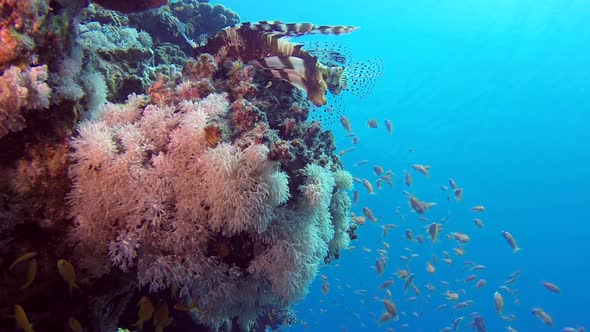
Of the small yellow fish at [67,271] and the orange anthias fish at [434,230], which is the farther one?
the orange anthias fish at [434,230]

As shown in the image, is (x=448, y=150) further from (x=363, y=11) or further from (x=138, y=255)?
(x=138, y=255)

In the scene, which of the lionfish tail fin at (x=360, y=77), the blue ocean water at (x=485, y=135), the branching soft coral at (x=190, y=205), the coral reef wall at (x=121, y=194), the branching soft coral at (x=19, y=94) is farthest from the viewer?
the blue ocean water at (x=485, y=135)

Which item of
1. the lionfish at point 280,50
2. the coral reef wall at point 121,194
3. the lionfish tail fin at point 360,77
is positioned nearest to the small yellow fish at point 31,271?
the coral reef wall at point 121,194

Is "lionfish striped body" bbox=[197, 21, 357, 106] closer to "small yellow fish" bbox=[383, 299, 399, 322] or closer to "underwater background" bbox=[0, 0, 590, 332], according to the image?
"underwater background" bbox=[0, 0, 590, 332]

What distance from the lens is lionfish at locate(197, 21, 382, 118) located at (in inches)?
153

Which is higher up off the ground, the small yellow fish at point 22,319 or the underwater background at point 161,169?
the underwater background at point 161,169

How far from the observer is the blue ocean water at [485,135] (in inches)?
2074

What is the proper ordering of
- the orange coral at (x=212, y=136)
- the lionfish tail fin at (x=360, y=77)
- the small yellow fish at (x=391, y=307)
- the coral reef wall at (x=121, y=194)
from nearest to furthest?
the coral reef wall at (x=121, y=194) < the orange coral at (x=212, y=136) < the lionfish tail fin at (x=360, y=77) < the small yellow fish at (x=391, y=307)

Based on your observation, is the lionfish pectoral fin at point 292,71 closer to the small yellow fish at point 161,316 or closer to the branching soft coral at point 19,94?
the branching soft coral at point 19,94

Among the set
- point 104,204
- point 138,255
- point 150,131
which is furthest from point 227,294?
point 150,131

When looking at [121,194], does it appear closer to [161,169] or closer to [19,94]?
[161,169]

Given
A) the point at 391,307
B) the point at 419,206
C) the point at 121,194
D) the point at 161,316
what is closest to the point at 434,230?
the point at 419,206

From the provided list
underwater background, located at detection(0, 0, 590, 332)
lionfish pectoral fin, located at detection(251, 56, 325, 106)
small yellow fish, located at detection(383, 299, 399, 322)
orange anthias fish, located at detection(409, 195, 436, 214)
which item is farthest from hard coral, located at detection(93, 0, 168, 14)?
small yellow fish, located at detection(383, 299, 399, 322)

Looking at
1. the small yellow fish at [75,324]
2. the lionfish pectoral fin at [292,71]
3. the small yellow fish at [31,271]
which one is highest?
the lionfish pectoral fin at [292,71]
